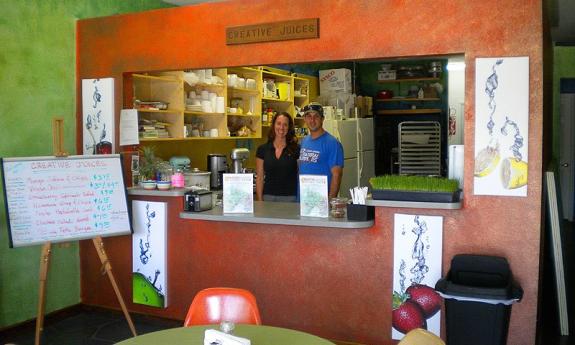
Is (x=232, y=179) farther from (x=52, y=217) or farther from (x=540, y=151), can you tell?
(x=540, y=151)

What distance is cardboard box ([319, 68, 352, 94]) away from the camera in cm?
875

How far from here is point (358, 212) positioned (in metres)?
3.88

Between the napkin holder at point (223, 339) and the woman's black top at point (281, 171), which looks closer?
the napkin holder at point (223, 339)

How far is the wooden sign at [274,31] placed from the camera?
410 centimetres

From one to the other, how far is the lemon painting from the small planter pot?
233 mm

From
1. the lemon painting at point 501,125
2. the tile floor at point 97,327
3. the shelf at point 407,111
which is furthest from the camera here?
the shelf at point 407,111

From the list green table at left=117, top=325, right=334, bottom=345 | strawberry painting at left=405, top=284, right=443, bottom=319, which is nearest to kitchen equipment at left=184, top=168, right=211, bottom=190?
strawberry painting at left=405, top=284, right=443, bottom=319

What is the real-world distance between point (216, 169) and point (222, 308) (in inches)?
158

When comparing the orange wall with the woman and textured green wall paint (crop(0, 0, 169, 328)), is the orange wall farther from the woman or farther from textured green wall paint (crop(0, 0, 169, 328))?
the woman

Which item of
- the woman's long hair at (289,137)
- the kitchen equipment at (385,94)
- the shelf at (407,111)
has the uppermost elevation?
the kitchen equipment at (385,94)

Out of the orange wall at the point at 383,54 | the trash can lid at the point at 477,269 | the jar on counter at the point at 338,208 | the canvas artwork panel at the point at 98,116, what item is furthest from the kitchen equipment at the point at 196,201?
the trash can lid at the point at 477,269

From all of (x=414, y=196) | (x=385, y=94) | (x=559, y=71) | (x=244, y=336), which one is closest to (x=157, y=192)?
(x=414, y=196)

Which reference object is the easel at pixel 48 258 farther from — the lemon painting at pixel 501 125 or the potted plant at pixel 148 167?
the lemon painting at pixel 501 125

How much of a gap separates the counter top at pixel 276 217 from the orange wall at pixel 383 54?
0.18 meters
